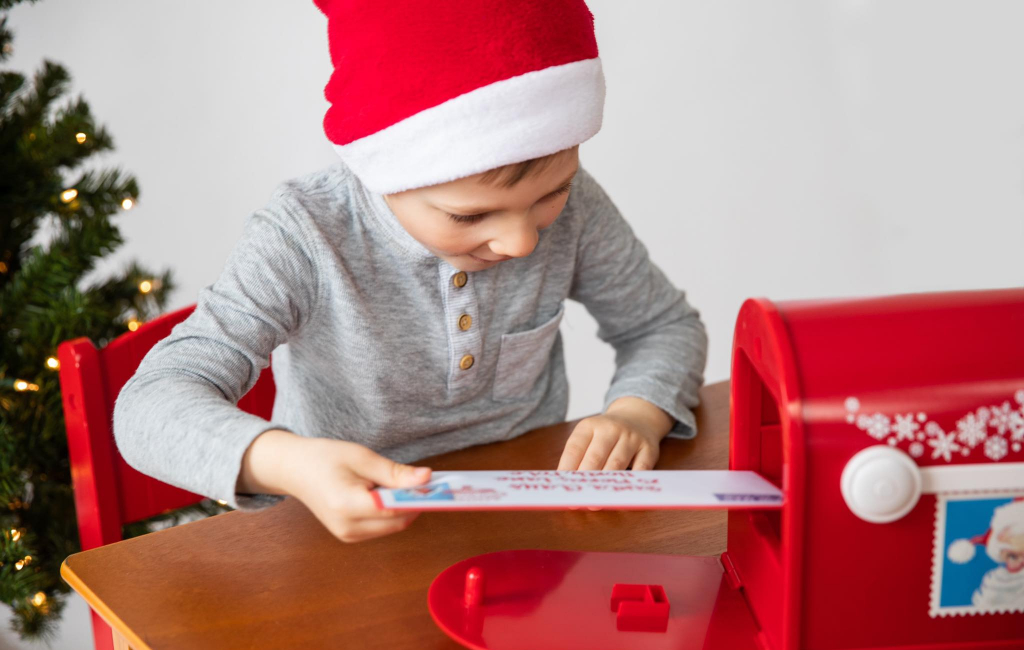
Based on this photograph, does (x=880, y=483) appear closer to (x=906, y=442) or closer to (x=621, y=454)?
(x=906, y=442)

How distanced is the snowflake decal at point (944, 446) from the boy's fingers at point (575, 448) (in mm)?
345

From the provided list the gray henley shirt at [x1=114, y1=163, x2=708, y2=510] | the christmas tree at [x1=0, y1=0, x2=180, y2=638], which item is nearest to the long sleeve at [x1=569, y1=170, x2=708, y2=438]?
the gray henley shirt at [x1=114, y1=163, x2=708, y2=510]

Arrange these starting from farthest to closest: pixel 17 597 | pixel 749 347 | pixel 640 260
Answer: pixel 17 597 < pixel 640 260 < pixel 749 347

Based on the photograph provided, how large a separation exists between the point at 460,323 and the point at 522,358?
0.35ft

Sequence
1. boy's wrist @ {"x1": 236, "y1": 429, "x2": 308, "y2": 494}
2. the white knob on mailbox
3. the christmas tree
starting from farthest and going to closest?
the christmas tree, boy's wrist @ {"x1": 236, "y1": 429, "x2": 308, "y2": 494}, the white knob on mailbox

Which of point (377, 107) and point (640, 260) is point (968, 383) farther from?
point (640, 260)

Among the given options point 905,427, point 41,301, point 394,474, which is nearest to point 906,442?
point 905,427

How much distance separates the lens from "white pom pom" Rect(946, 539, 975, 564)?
57 cm

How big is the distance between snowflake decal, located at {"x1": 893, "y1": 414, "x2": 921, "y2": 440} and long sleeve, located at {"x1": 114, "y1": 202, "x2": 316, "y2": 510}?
1.36 feet

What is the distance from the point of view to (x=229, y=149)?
2.18 meters

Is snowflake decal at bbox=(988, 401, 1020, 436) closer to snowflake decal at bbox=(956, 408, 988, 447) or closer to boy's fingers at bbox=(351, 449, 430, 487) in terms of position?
snowflake decal at bbox=(956, 408, 988, 447)

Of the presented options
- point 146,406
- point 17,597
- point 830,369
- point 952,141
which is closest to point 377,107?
point 146,406

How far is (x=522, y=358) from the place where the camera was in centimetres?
107

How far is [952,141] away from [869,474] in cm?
197
